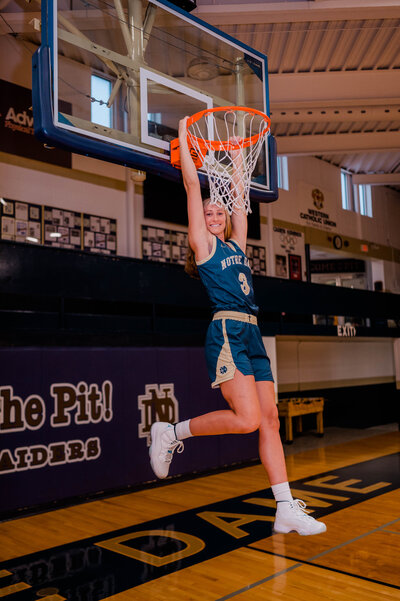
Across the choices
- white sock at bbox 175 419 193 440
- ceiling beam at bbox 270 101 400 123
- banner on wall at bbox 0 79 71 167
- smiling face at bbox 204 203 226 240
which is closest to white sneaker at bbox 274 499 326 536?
white sock at bbox 175 419 193 440

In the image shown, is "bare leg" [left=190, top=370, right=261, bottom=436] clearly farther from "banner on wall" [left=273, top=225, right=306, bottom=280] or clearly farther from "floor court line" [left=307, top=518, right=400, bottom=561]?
"banner on wall" [left=273, top=225, right=306, bottom=280]

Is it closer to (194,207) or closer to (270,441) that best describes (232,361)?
(270,441)

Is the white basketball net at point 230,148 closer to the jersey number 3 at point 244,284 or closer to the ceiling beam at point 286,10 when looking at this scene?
the jersey number 3 at point 244,284

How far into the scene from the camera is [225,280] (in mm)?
2801

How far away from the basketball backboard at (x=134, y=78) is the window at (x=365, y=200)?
914cm

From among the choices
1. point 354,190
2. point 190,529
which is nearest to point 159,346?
point 190,529

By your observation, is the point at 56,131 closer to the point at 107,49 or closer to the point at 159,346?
the point at 107,49

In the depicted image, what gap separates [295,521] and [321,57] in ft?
20.2

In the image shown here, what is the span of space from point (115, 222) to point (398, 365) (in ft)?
18.8

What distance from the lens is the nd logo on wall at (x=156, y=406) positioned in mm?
5418

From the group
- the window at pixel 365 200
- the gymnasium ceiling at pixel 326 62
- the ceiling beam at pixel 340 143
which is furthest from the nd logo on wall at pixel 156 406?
the window at pixel 365 200

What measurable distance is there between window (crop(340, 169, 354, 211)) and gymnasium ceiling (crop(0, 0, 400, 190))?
9.20ft

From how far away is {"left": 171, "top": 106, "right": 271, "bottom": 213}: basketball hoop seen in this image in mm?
3266

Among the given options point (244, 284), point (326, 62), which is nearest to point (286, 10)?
point (326, 62)
